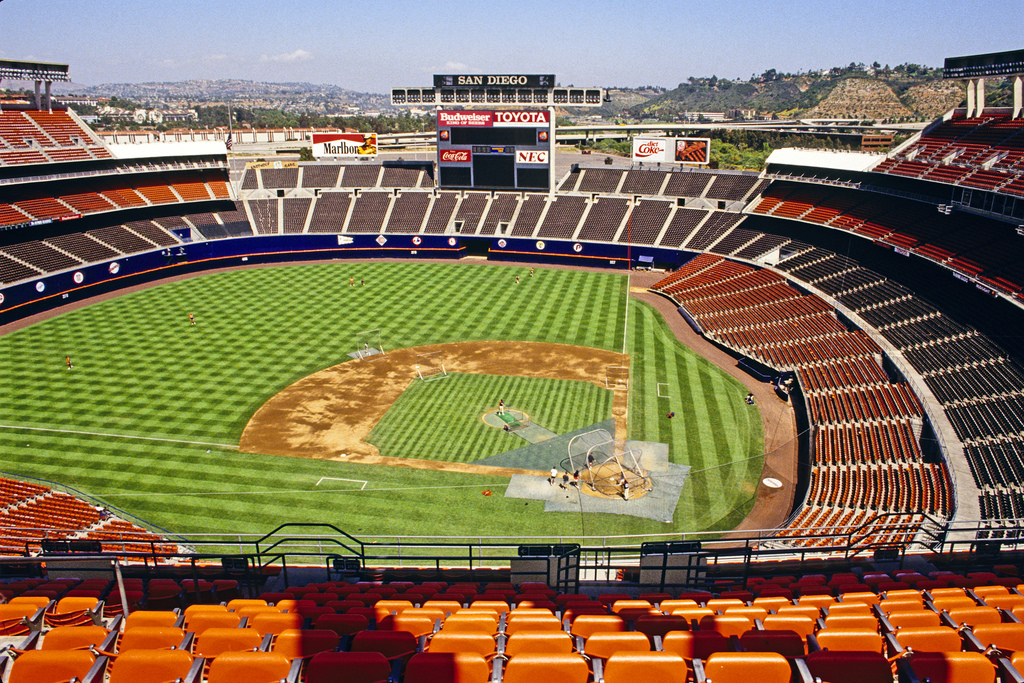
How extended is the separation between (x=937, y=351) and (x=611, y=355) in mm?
19650

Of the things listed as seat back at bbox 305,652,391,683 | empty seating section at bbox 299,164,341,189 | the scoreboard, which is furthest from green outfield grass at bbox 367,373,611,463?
empty seating section at bbox 299,164,341,189

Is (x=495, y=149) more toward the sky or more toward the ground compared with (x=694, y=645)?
more toward the sky

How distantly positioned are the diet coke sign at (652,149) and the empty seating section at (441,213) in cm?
2317

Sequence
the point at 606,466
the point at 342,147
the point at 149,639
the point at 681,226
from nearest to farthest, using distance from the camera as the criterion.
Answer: the point at 149,639
the point at 606,466
the point at 681,226
the point at 342,147

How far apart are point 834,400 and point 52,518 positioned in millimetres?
37766

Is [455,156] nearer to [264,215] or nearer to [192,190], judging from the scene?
[264,215]

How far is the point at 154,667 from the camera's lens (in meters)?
7.96

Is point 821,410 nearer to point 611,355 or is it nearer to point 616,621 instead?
point 611,355

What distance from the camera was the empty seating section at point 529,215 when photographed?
74.8 m

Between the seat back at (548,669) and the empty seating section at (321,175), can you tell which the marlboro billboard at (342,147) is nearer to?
the empty seating section at (321,175)

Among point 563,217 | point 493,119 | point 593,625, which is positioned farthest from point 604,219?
point 593,625

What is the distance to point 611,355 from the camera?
4644cm

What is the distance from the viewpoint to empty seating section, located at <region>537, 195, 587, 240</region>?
242 feet

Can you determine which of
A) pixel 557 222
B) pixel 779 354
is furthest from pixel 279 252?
pixel 779 354
